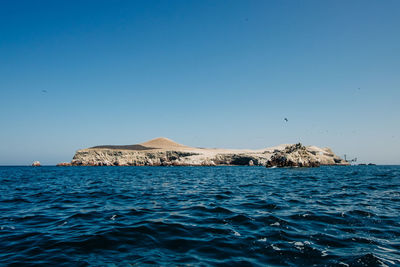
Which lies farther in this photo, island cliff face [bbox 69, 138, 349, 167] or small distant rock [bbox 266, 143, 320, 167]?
island cliff face [bbox 69, 138, 349, 167]

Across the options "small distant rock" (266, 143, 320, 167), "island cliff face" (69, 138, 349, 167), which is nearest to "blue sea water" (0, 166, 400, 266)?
"small distant rock" (266, 143, 320, 167)

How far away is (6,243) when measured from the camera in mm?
6898

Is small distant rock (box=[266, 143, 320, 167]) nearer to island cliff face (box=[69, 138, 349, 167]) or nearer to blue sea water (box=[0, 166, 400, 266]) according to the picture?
island cliff face (box=[69, 138, 349, 167])

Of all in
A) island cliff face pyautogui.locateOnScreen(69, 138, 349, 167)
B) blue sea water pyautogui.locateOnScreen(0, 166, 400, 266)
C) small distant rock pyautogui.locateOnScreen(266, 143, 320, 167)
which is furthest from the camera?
island cliff face pyautogui.locateOnScreen(69, 138, 349, 167)

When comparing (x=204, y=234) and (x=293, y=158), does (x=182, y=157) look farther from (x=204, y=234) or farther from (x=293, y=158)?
(x=204, y=234)

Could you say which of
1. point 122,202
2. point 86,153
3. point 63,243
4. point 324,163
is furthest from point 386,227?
point 86,153

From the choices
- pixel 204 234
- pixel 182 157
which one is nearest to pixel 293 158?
pixel 204 234

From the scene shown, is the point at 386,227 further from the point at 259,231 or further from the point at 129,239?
the point at 129,239

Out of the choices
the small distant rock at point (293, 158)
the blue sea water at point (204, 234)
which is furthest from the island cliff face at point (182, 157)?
the blue sea water at point (204, 234)

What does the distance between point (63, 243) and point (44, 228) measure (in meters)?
2.37

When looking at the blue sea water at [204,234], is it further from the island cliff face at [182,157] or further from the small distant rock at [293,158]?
the island cliff face at [182,157]

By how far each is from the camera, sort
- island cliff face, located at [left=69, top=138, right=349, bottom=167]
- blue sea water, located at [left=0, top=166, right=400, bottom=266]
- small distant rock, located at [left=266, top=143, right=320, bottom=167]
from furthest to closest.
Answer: island cliff face, located at [left=69, top=138, right=349, bottom=167], small distant rock, located at [left=266, top=143, right=320, bottom=167], blue sea water, located at [left=0, top=166, right=400, bottom=266]

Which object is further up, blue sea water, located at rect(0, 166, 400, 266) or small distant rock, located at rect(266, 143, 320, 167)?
small distant rock, located at rect(266, 143, 320, 167)

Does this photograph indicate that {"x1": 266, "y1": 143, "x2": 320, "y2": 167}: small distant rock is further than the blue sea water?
Yes
